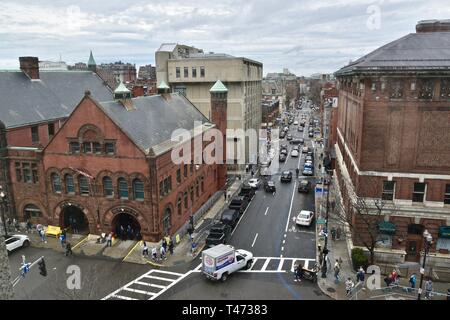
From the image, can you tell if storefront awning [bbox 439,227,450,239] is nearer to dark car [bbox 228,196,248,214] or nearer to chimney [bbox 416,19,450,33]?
chimney [bbox 416,19,450,33]

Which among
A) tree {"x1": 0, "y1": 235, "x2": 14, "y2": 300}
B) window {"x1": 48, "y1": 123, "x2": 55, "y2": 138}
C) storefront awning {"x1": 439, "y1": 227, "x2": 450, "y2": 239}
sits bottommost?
storefront awning {"x1": 439, "y1": 227, "x2": 450, "y2": 239}

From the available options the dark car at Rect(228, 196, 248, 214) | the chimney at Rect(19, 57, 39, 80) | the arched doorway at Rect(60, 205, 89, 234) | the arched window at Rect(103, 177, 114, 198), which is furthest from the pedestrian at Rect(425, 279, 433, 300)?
the chimney at Rect(19, 57, 39, 80)

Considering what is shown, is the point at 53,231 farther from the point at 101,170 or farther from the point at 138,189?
the point at 138,189

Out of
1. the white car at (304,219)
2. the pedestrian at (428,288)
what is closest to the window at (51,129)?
the white car at (304,219)

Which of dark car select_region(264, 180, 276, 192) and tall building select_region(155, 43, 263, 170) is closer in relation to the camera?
dark car select_region(264, 180, 276, 192)

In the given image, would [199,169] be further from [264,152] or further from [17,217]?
[264,152]
